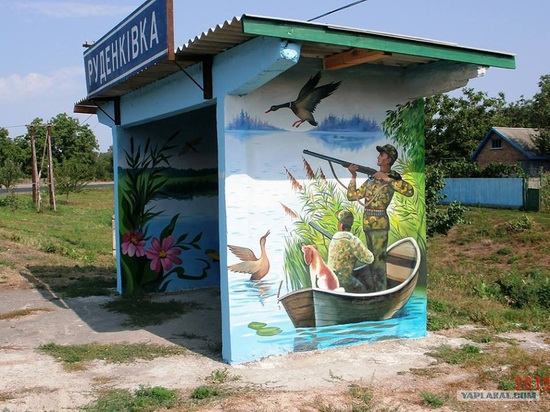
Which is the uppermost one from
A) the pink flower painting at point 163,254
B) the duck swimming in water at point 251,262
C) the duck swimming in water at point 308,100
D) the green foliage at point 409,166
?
the duck swimming in water at point 308,100

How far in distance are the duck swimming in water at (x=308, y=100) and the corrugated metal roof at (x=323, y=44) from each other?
343 mm

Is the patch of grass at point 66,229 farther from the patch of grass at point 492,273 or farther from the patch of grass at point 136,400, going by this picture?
the patch of grass at point 136,400

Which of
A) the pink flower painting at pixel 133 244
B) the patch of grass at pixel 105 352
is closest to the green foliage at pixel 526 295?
the patch of grass at pixel 105 352

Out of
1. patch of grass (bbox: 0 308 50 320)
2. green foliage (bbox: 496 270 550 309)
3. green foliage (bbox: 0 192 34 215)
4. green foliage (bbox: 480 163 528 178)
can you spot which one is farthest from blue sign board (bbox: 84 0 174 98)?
green foliage (bbox: 480 163 528 178)

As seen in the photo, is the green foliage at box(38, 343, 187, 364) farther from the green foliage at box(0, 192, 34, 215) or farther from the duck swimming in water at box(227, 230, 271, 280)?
the green foliage at box(0, 192, 34, 215)

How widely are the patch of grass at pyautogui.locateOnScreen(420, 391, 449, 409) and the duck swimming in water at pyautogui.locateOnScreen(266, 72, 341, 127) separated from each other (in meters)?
3.26

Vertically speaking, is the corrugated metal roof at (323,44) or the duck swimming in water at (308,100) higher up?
the corrugated metal roof at (323,44)

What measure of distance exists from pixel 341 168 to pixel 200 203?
4.77 meters

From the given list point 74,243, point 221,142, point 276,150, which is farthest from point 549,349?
point 74,243

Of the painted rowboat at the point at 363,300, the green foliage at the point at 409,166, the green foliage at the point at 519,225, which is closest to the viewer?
the painted rowboat at the point at 363,300

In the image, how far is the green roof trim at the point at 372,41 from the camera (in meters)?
5.57

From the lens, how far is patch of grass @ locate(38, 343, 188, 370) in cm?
679

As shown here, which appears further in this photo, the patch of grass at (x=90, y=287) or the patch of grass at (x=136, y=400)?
the patch of grass at (x=90, y=287)

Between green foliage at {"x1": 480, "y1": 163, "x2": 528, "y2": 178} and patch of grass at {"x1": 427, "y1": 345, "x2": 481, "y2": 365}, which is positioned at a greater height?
green foliage at {"x1": 480, "y1": 163, "x2": 528, "y2": 178}
